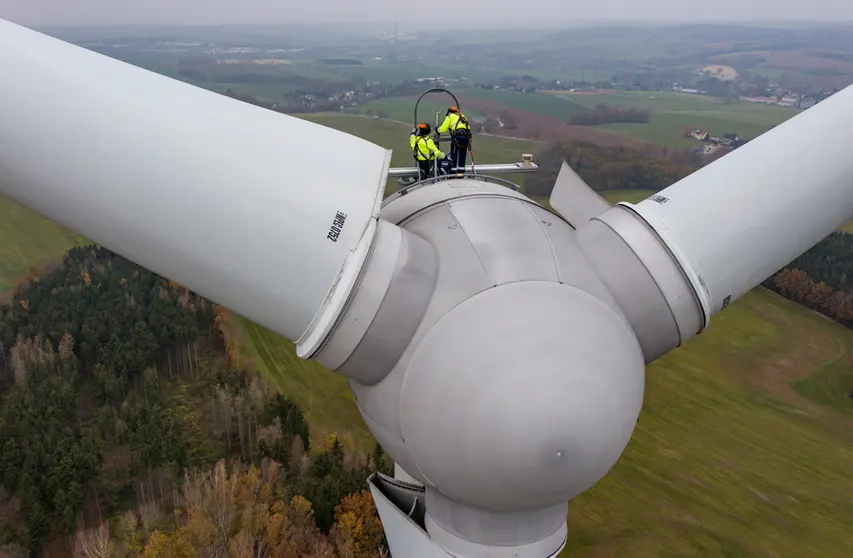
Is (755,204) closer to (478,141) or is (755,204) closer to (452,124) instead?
(452,124)

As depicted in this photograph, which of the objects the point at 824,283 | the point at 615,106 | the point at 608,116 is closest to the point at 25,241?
the point at 824,283

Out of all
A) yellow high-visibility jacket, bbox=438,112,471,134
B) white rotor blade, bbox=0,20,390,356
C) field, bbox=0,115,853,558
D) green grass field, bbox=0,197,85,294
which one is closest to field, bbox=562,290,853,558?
field, bbox=0,115,853,558

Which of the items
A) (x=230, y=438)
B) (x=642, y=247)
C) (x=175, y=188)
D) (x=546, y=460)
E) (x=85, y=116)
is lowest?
(x=230, y=438)

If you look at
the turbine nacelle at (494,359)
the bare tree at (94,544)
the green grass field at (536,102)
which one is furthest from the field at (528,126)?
the turbine nacelle at (494,359)

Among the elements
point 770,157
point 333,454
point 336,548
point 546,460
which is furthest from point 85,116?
point 333,454

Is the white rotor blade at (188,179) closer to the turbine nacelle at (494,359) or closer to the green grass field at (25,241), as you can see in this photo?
the turbine nacelle at (494,359)

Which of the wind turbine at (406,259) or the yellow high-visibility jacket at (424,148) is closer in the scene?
the wind turbine at (406,259)

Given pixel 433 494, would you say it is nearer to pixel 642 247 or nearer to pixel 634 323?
pixel 634 323
